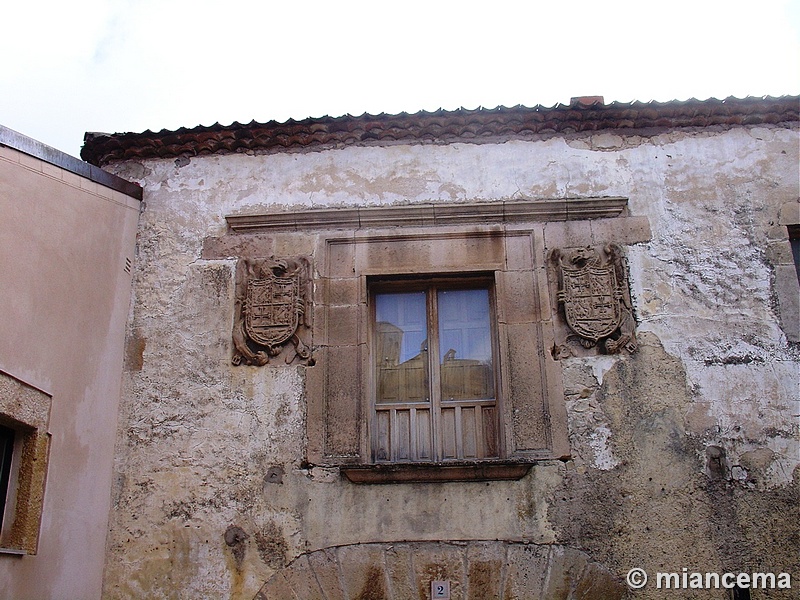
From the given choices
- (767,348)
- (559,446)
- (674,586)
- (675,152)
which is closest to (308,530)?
(559,446)

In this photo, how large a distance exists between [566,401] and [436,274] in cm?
126

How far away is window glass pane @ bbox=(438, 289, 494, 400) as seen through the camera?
5922 millimetres

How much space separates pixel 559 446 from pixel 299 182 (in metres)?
2.69

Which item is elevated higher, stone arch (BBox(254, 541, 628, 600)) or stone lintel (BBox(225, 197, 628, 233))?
stone lintel (BBox(225, 197, 628, 233))

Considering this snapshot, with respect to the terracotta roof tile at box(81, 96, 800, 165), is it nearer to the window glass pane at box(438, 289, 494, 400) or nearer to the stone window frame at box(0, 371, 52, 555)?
the window glass pane at box(438, 289, 494, 400)

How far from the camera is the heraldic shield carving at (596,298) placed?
19.0 ft

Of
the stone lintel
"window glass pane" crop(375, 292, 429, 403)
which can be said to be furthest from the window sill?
the stone lintel

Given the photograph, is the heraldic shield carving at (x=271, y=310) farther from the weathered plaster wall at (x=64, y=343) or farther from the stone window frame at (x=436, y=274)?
the weathered plaster wall at (x=64, y=343)

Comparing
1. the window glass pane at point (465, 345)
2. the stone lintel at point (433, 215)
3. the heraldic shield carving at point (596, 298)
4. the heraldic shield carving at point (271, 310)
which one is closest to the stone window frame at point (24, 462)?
the heraldic shield carving at point (271, 310)

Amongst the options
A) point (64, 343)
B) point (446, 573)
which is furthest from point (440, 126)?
point (446, 573)

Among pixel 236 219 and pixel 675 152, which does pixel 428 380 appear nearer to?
pixel 236 219

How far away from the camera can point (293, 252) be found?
20.5 ft

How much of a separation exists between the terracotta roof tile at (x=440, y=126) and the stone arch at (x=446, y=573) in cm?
297

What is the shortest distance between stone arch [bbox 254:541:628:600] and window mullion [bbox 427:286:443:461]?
676 millimetres
